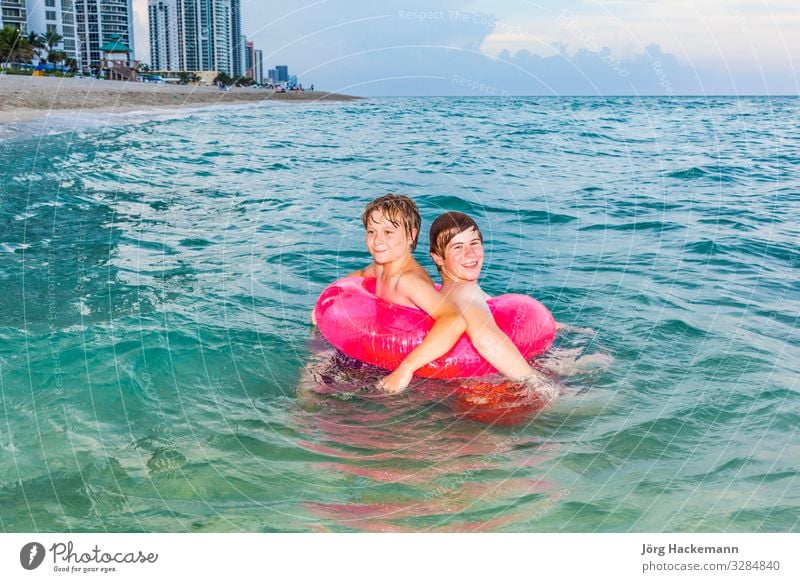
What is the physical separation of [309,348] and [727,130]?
81.1 feet

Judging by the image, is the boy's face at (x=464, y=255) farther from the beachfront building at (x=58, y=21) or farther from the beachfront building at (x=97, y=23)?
the beachfront building at (x=58, y=21)

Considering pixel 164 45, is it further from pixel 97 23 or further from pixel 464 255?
pixel 464 255

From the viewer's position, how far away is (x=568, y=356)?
17.5 ft

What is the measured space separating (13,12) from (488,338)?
7636 cm

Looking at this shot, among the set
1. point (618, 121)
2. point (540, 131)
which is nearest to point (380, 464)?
point (540, 131)

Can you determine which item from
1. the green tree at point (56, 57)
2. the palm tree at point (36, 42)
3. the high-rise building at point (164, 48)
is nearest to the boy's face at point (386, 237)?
the high-rise building at point (164, 48)

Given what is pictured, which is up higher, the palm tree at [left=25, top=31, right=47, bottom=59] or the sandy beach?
the palm tree at [left=25, top=31, right=47, bottom=59]

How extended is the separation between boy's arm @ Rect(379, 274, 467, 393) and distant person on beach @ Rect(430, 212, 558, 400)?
78 mm

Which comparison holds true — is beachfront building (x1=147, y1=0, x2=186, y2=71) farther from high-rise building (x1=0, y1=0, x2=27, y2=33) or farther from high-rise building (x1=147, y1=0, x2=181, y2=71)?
high-rise building (x1=0, y1=0, x2=27, y2=33)

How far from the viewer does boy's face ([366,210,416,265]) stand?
4.62 metres

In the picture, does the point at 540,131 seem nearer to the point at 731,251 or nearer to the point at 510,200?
the point at 510,200

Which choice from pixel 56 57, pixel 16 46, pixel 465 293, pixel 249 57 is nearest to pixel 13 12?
pixel 56 57

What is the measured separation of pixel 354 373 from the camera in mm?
4809

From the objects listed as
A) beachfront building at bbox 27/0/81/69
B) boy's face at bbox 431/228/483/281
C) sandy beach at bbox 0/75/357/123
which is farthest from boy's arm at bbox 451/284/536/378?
beachfront building at bbox 27/0/81/69
